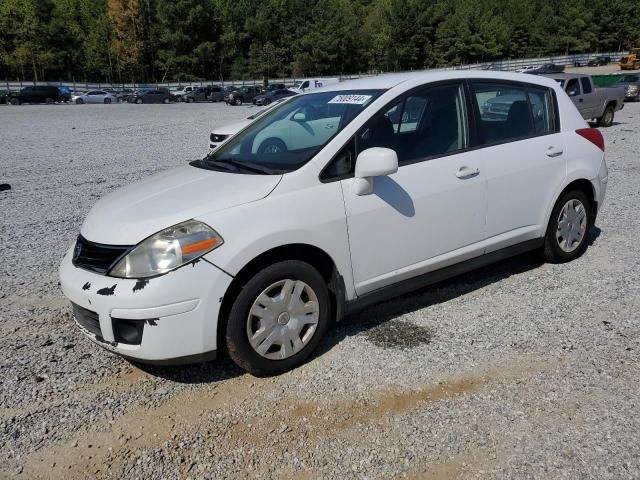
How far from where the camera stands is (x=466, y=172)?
13.2 feet

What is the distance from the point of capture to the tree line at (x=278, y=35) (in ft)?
267

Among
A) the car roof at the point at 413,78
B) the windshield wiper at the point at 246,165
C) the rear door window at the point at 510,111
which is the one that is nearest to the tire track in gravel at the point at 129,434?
the windshield wiper at the point at 246,165

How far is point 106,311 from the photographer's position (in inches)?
119

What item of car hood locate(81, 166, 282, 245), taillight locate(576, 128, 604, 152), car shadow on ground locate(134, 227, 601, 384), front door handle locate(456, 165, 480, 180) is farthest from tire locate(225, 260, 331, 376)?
taillight locate(576, 128, 604, 152)

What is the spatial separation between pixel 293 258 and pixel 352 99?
1289mm

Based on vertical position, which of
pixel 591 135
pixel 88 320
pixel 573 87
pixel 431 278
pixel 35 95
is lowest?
pixel 431 278

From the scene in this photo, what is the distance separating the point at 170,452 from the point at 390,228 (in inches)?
75.1

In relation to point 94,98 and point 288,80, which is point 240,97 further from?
point 288,80

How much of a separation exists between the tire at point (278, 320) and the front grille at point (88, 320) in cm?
75

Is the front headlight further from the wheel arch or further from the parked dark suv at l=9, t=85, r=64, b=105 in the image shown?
the parked dark suv at l=9, t=85, r=64, b=105

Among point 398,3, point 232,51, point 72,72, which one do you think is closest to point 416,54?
point 398,3

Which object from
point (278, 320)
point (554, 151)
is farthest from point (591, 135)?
point (278, 320)

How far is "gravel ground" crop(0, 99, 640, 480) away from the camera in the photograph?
2.66 m

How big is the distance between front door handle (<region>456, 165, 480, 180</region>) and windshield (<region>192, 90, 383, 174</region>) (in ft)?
2.70
